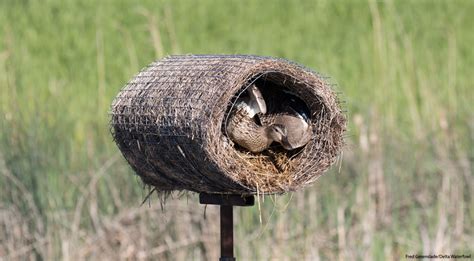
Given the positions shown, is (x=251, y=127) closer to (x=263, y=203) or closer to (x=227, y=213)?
(x=227, y=213)

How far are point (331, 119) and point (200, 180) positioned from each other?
27.3 inches

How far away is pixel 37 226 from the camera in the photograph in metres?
6.37

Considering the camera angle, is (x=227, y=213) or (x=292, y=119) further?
(x=292, y=119)

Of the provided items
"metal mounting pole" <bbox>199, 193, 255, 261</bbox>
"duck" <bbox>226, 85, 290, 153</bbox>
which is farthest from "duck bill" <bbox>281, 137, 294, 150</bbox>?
"metal mounting pole" <bbox>199, 193, 255, 261</bbox>

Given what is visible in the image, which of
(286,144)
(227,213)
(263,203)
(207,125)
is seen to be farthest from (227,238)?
(263,203)

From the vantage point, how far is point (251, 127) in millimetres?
4848

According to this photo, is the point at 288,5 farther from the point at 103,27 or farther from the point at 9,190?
the point at 9,190

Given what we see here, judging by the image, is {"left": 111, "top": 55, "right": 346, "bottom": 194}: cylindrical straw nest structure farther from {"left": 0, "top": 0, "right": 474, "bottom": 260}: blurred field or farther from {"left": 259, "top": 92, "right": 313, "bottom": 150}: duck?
{"left": 0, "top": 0, "right": 474, "bottom": 260}: blurred field

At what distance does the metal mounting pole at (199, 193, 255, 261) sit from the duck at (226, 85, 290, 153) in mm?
440

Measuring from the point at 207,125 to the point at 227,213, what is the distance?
1.50ft

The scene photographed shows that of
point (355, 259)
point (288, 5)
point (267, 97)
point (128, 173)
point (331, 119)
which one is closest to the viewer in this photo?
point (331, 119)

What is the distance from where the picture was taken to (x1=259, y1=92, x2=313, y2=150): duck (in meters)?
4.70

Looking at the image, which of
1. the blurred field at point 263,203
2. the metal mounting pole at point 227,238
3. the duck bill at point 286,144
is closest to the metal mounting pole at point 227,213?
the metal mounting pole at point 227,238

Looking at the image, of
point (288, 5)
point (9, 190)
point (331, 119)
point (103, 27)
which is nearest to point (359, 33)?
point (288, 5)
